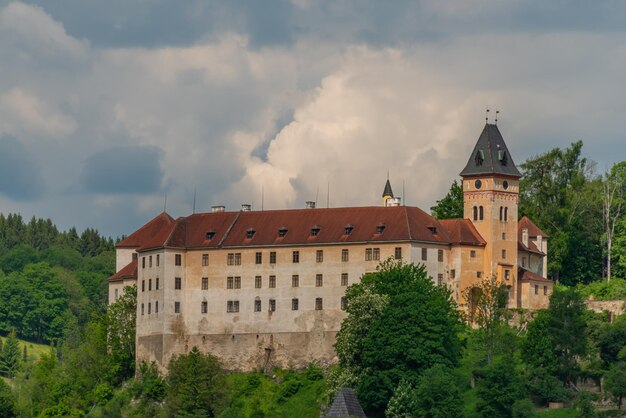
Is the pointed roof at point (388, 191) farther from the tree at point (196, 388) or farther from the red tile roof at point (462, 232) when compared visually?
the tree at point (196, 388)

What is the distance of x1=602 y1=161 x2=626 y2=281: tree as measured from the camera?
135m

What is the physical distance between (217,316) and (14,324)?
81.6 metres

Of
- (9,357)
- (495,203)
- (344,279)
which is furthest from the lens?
(9,357)

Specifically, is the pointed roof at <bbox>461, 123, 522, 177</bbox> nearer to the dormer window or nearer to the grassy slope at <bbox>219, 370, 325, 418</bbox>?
the dormer window

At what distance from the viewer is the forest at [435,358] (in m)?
103

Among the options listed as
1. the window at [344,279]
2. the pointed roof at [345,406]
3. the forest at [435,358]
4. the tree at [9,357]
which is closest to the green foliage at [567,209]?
the forest at [435,358]

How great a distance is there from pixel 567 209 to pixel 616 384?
37.2 meters

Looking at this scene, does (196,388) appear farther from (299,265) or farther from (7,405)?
(7,405)

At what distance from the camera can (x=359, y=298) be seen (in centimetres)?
11112

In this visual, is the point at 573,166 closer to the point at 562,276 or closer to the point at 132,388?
the point at 562,276

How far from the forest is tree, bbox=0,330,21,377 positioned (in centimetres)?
3730

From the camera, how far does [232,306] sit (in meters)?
119

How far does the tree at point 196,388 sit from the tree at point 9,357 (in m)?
62.9

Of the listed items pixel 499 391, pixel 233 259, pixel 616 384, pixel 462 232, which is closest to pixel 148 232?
pixel 233 259
